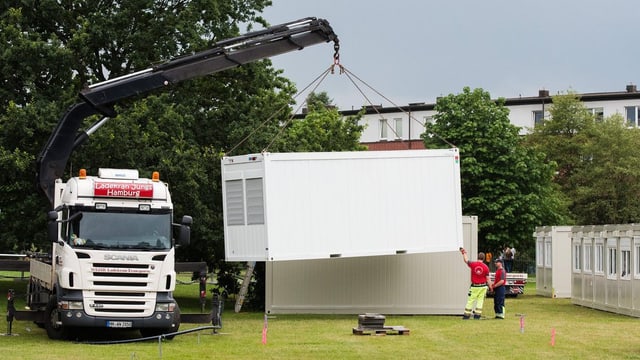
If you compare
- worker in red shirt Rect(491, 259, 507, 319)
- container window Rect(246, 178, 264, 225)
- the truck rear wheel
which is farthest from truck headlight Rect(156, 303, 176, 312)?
worker in red shirt Rect(491, 259, 507, 319)

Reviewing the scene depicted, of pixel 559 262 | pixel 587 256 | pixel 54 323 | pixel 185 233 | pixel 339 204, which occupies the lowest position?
pixel 54 323

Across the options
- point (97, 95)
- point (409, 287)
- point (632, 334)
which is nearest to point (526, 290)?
point (409, 287)

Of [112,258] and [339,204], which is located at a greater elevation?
[339,204]

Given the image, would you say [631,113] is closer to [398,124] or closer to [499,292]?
[398,124]

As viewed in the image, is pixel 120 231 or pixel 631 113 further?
pixel 631 113

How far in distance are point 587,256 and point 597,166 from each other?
38.7 meters

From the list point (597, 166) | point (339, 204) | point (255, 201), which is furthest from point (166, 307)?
point (597, 166)

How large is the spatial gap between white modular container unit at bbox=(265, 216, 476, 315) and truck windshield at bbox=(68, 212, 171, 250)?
9.06 meters

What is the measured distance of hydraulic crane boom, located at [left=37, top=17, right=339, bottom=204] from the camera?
25.8 m

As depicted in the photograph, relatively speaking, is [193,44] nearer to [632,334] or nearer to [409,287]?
[409,287]

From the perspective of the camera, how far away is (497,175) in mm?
60031

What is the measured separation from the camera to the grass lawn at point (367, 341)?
2016 centimetres

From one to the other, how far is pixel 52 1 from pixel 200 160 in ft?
22.3

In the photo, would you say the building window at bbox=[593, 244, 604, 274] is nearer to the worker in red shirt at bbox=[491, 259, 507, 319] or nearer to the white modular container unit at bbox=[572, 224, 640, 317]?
the white modular container unit at bbox=[572, 224, 640, 317]
